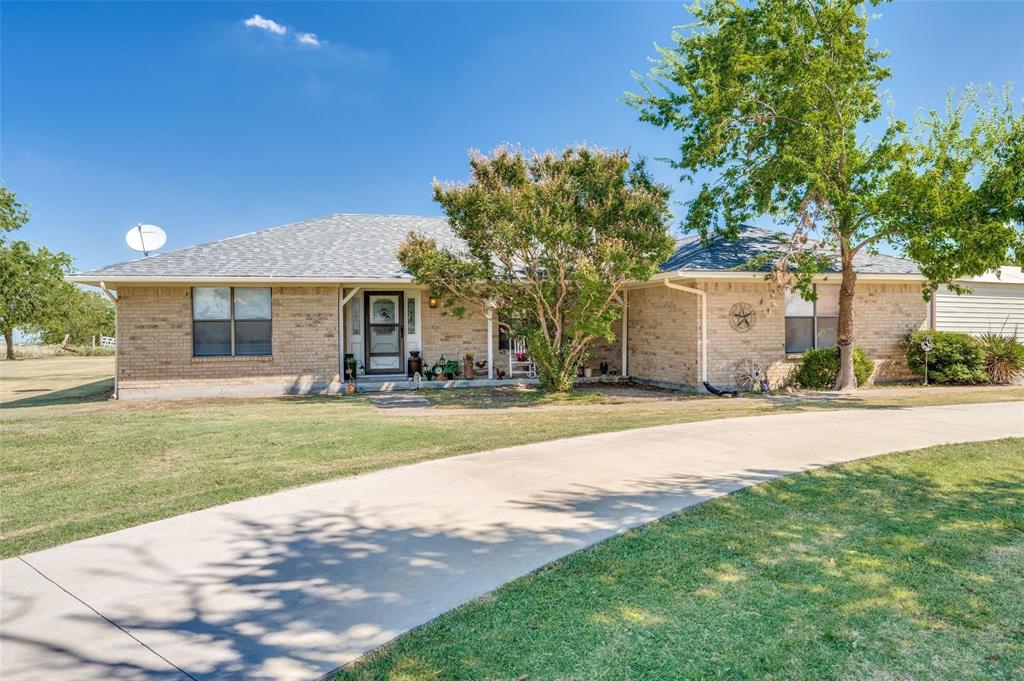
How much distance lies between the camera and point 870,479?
6184 millimetres

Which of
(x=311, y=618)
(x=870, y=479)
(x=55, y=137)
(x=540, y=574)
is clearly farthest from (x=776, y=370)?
(x=55, y=137)

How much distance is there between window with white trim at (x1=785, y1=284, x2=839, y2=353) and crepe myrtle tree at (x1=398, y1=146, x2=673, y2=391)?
15.4 feet

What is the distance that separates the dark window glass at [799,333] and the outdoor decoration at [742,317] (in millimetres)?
1138

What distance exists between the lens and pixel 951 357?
620 inches

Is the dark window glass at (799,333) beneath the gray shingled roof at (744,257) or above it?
beneath

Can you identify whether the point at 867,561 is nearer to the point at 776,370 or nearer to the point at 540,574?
the point at 540,574

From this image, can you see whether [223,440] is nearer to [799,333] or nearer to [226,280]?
[226,280]

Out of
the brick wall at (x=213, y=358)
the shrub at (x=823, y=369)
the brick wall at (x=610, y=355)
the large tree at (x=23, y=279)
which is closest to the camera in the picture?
the brick wall at (x=213, y=358)

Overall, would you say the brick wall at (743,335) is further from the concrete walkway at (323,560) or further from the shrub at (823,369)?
the concrete walkway at (323,560)

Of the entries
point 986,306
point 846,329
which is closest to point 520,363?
point 846,329

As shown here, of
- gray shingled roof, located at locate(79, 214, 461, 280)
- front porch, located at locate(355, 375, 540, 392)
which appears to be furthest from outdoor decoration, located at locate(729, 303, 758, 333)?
gray shingled roof, located at locate(79, 214, 461, 280)

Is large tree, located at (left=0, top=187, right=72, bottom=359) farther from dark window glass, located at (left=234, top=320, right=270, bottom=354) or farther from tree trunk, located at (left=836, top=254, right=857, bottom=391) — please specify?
tree trunk, located at (left=836, top=254, right=857, bottom=391)

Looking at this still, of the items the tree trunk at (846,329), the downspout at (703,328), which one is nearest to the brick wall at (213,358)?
the downspout at (703,328)

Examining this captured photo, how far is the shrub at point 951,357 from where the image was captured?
1572cm
